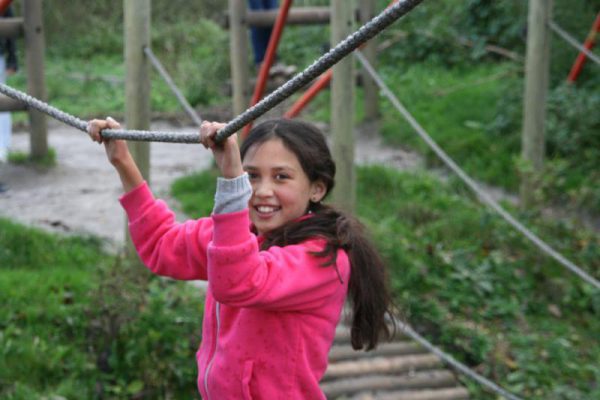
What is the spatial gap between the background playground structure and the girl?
2714mm

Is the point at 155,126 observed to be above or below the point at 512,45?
below

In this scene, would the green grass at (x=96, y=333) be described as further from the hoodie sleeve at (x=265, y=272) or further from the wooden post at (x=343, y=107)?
the hoodie sleeve at (x=265, y=272)

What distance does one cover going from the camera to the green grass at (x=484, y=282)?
4980mm

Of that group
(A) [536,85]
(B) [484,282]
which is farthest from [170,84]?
(A) [536,85]

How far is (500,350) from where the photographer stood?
5.02 meters

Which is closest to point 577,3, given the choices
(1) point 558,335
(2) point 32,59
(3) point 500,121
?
(3) point 500,121

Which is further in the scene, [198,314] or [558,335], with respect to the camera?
[558,335]

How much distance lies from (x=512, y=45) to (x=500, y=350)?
4.56 m

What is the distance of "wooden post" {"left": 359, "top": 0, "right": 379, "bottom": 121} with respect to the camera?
23.9ft

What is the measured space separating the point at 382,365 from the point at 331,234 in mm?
2515

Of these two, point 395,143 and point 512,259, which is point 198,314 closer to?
point 512,259

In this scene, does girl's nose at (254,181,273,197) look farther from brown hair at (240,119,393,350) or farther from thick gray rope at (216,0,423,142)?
thick gray rope at (216,0,423,142)

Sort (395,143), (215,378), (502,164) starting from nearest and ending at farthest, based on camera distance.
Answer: (215,378)
(502,164)
(395,143)

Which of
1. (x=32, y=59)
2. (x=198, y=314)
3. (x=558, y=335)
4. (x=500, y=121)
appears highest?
(x=32, y=59)
